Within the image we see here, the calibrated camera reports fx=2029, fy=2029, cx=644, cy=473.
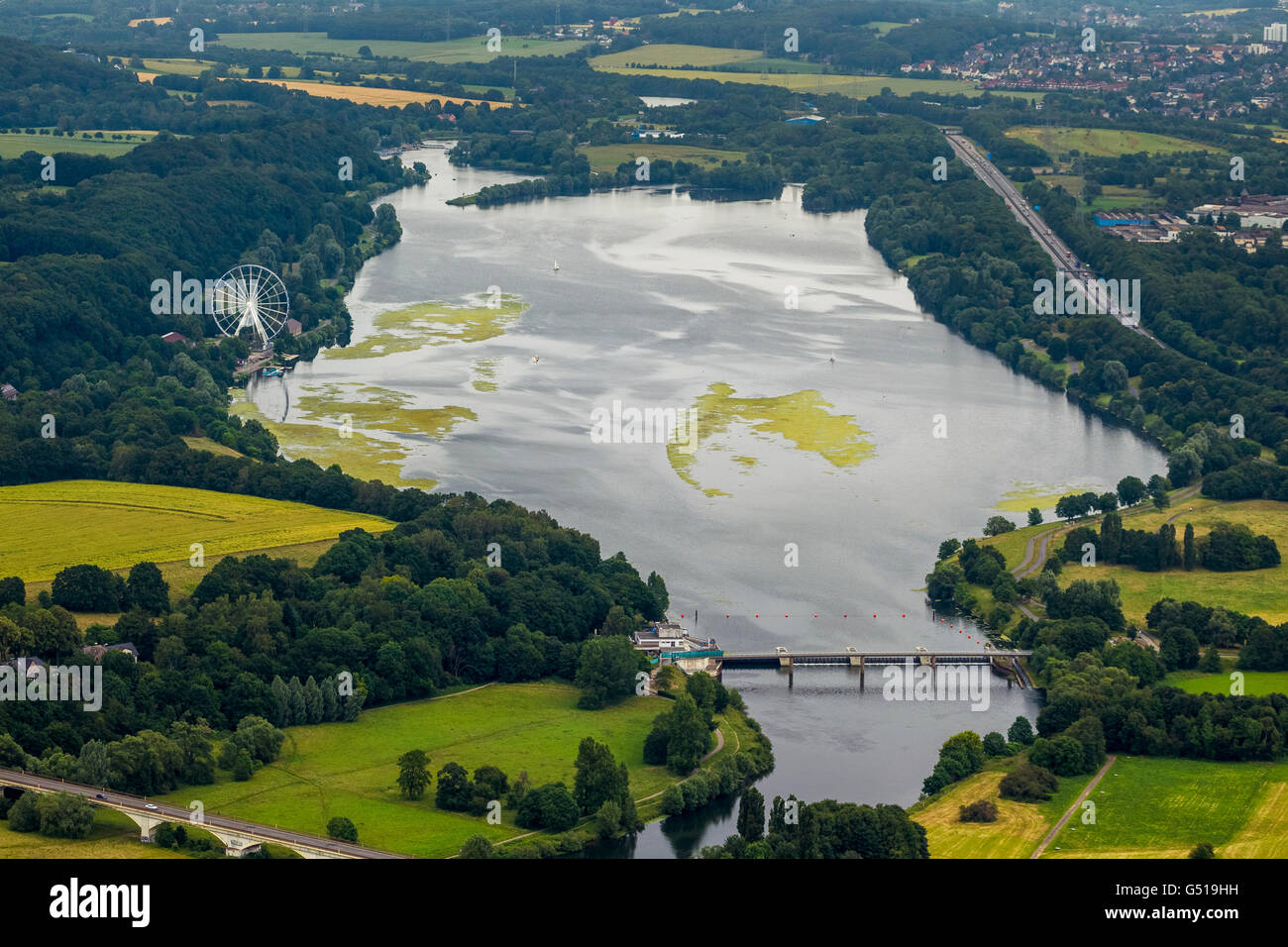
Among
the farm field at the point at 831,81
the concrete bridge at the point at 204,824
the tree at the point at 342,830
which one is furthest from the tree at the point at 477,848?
the farm field at the point at 831,81

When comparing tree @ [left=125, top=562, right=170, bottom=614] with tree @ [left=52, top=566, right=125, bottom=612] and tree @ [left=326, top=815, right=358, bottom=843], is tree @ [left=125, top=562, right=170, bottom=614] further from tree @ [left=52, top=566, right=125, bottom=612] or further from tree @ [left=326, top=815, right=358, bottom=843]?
tree @ [left=326, top=815, right=358, bottom=843]

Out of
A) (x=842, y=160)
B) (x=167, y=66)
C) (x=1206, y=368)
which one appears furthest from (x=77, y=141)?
(x=1206, y=368)

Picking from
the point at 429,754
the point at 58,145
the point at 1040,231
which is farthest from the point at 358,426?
the point at 58,145

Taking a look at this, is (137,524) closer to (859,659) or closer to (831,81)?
(859,659)

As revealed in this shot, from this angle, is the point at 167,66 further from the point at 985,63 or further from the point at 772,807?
the point at 772,807

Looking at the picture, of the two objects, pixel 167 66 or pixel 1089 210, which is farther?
pixel 167 66

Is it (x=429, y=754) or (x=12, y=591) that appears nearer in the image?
(x=429, y=754)

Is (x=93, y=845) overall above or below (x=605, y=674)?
above
